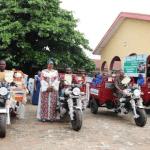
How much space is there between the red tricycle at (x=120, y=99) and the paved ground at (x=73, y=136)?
38 cm

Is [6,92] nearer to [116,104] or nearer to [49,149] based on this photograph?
[49,149]

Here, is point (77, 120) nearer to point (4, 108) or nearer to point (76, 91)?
point (76, 91)

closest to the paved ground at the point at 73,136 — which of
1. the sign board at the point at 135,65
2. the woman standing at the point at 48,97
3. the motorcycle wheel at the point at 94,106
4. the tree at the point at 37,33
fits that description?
the woman standing at the point at 48,97

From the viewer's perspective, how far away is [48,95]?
20.2 ft

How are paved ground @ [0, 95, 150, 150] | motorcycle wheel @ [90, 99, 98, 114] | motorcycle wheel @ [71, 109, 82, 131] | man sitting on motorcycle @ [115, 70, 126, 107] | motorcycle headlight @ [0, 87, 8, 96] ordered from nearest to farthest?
paved ground @ [0, 95, 150, 150] → motorcycle headlight @ [0, 87, 8, 96] → motorcycle wheel @ [71, 109, 82, 131] → man sitting on motorcycle @ [115, 70, 126, 107] → motorcycle wheel @ [90, 99, 98, 114]

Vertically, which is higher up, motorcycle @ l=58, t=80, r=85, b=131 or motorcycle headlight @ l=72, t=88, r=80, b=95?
motorcycle headlight @ l=72, t=88, r=80, b=95

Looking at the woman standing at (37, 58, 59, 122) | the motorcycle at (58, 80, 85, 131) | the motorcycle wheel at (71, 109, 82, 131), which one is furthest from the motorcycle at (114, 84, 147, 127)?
the woman standing at (37, 58, 59, 122)

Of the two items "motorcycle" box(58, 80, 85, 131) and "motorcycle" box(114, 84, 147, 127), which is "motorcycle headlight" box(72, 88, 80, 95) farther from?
"motorcycle" box(114, 84, 147, 127)

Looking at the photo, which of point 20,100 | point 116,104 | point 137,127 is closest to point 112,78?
point 116,104

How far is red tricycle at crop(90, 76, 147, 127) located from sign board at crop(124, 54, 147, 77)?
3859 millimetres

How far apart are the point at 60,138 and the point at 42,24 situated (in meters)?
8.79

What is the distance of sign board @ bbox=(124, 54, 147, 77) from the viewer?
10.8 m

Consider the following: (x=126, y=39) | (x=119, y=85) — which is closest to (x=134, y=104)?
(x=119, y=85)

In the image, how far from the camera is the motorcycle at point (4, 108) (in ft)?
14.3
